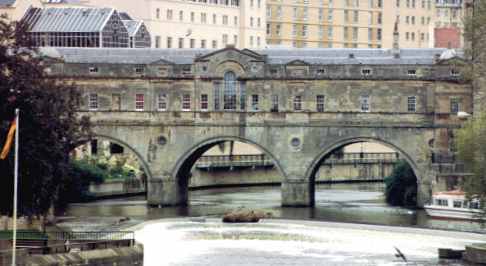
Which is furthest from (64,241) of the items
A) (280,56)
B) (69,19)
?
(69,19)

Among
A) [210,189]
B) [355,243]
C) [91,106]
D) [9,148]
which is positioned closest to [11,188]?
[9,148]

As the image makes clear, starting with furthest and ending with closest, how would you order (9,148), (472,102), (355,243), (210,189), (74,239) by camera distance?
(210,189)
(472,102)
(355,243)
(74,239)
(9,148)

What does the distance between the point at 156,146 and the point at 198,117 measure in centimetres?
351

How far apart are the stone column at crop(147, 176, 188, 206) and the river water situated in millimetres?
1367

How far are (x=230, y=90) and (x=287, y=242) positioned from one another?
97.8 feet

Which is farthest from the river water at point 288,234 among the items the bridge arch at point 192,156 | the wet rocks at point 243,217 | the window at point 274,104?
the window at point 274,104

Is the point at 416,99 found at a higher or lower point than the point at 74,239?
higher

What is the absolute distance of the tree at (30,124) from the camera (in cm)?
9725

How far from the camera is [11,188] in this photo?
320 ft

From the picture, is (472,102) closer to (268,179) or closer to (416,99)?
(416,99)

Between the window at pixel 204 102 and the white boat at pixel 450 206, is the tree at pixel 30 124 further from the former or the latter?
the window at pixel 204 102

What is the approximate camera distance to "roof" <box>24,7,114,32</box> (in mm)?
185875

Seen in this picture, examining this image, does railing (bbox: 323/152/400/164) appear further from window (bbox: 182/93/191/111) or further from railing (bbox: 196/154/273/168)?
window (bbox: 182/93/191/111)

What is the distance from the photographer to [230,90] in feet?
480
